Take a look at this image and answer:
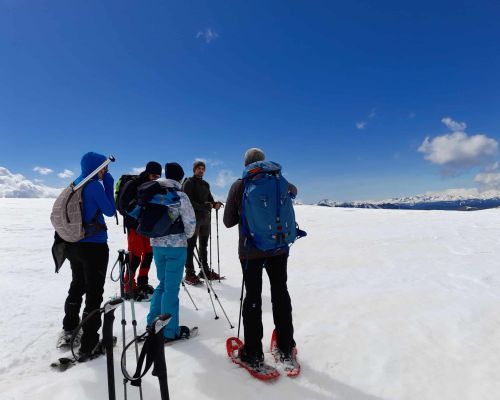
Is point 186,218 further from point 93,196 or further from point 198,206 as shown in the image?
point 198,206

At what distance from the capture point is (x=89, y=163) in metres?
4.08

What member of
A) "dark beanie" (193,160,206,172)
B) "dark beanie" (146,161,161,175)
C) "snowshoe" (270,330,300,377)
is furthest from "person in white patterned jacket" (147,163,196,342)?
"dark beanie" (193,160,206,172)

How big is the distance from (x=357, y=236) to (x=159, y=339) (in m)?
13.0

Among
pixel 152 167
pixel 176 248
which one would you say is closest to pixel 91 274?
pixel 176 248

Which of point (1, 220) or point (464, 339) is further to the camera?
point (1, 220)

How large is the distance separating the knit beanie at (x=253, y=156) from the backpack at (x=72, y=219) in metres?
2.16

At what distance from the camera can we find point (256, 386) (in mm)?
3432

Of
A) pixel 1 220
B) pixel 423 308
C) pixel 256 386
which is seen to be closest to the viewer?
pixel 256 386

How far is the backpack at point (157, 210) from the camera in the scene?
414cm

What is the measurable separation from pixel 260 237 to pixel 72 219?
2.44 meters

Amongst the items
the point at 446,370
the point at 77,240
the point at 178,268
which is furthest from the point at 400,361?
the point at 77,240

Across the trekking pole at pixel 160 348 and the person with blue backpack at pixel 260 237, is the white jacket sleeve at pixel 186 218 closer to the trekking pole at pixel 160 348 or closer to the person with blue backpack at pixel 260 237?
the person with blue backpack at pixel 260 237

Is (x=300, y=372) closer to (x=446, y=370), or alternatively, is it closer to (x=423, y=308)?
(x=446, y=370)

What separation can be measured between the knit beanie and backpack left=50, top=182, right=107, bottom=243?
2160 mm
